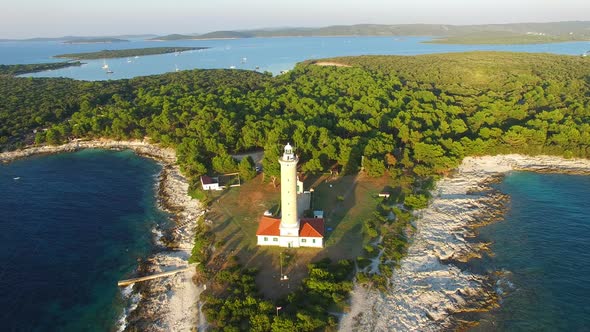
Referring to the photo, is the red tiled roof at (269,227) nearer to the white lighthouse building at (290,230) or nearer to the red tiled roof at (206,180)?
the white lighthouse building at (290,230)

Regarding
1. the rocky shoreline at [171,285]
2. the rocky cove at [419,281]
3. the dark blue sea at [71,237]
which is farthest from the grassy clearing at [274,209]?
the dark blue sea at [71,237]

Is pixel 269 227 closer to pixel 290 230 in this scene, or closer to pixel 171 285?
pixel 290 230

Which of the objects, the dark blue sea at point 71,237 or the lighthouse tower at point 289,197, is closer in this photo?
the dark blue sea at point 71,237

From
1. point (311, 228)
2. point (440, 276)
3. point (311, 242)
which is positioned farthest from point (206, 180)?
point (440, 276)

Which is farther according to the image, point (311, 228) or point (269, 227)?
point (269, 227)

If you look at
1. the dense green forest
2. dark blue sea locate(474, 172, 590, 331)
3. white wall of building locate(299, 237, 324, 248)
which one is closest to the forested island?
the dense green forest

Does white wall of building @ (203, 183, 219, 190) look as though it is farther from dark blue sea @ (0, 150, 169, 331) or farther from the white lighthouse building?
the white lighthouse building
